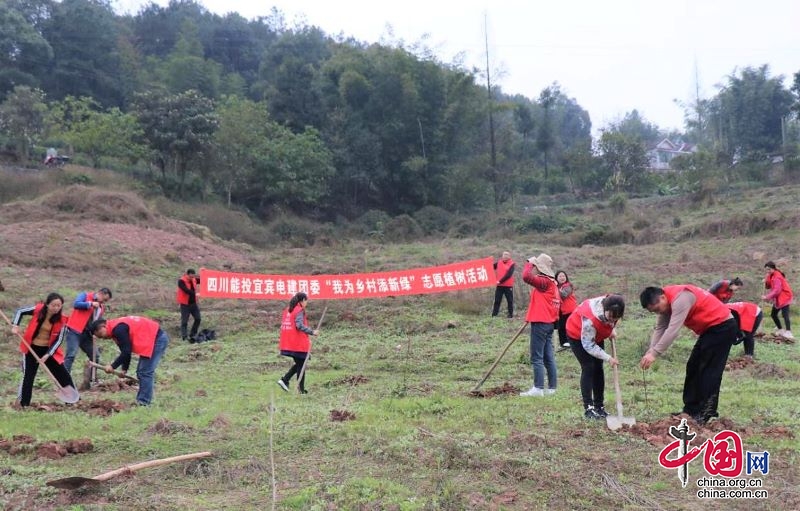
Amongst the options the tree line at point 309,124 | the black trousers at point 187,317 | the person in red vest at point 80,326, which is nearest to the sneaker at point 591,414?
the person in red vest at point 80,326

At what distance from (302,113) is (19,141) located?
15.6 m

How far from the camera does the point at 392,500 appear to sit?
5289mm

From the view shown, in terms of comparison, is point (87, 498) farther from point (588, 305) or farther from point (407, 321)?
point (407, 321)

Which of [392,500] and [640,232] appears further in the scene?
[640,232]

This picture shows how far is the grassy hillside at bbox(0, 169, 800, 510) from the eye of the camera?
5.56 m

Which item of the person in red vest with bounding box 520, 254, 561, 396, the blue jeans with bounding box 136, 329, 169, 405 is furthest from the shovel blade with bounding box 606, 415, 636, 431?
the blue jeans with bounding box 136, 329, 169, 405

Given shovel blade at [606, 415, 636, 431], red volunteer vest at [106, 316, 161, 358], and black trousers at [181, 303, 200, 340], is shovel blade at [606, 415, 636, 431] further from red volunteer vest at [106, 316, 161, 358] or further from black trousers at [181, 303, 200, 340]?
black trousers at [181, 303, 200, 340]

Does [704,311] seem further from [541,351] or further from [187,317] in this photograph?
[187,317]

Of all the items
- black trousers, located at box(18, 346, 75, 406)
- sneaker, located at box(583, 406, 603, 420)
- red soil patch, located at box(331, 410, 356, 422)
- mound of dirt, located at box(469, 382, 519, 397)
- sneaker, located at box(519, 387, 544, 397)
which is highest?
black trousers, located at box(18, 346, 75, 406)

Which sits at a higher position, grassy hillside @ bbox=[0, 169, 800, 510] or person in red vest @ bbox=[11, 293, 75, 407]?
person in red vest @ bbox=[11, 293, 75, 407]

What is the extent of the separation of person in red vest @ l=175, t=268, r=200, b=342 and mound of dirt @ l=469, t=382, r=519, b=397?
7668 mm

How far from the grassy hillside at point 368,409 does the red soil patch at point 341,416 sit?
0.09 feet

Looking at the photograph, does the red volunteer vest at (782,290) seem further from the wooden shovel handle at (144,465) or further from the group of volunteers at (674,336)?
the wooden shovel handle at (144,465)

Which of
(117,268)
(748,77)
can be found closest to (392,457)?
(117,268)
